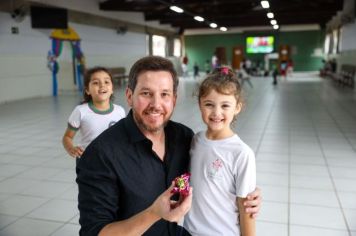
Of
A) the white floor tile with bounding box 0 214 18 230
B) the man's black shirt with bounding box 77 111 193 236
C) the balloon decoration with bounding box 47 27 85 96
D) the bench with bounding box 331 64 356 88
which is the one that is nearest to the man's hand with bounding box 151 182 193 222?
the man's black shirt with bounding box 77 111 193 236

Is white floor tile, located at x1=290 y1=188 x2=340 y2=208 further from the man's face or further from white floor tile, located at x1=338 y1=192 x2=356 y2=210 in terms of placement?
the man's face

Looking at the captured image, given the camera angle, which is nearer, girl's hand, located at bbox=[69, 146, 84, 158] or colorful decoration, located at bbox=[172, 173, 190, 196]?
colorful decoration, located at bbox=[172, 173, 190, 196]

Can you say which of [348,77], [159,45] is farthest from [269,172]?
[159,45]

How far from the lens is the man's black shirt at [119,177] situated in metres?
1.17

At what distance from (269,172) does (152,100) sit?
130 inches

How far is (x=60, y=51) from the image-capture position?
13.6 meters

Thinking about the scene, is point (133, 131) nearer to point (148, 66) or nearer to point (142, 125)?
point (142, 125)

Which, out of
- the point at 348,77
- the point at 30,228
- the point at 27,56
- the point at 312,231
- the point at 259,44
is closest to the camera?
the point at 312,231

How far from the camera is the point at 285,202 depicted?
11.1 feet

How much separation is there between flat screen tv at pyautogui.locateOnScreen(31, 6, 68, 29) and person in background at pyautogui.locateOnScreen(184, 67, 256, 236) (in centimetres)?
1202

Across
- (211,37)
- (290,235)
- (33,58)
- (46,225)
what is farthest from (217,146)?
(211,37)

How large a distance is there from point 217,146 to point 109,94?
1433 mm

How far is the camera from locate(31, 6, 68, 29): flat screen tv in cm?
1202

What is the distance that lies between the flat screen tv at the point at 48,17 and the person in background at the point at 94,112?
10.6 meters
